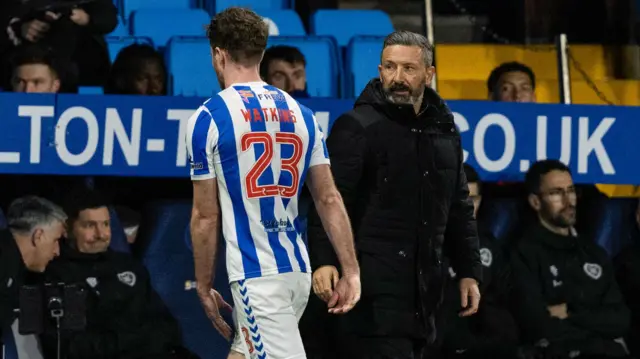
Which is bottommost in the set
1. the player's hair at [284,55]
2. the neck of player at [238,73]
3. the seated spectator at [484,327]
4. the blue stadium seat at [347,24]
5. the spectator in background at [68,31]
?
the seated spectator at [484,327]

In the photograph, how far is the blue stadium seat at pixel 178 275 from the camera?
6.85m

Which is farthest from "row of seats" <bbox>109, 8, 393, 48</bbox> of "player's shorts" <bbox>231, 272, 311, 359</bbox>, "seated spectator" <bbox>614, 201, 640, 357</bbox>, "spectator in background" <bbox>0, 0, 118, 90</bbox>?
"player's shorts" <bbox>231, 272, 311, 359</bbox>

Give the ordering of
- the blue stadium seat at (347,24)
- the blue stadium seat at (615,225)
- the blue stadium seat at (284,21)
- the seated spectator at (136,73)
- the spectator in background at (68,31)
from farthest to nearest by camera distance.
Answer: the blue stadium seat at (347,24)
the blue stadium seat at (284,21)
the blue stadium seat at (615,225)
the spectator in background at (68,31)
the seated spectator at (136,73)

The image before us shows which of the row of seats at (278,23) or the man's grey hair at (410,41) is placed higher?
the row of seats at (278,23)

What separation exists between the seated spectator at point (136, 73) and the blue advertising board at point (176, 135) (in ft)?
1.87

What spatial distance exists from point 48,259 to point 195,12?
104 inches

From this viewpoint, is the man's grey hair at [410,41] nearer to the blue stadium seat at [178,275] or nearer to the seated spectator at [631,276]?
the blue stadium seat at [178,275]

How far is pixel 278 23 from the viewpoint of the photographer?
8.59 meters

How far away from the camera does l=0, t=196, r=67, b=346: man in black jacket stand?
20.6ft

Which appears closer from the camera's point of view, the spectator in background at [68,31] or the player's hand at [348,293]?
the player's hand at [348,293]

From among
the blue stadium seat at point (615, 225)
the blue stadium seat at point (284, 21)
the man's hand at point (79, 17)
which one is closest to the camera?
the man's hand at point (79, 17)

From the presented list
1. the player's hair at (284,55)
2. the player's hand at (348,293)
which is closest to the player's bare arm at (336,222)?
the player's hand at (348,293)

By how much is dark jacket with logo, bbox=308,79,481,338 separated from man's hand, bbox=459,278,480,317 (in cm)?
5

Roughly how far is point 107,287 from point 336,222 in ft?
8.23
